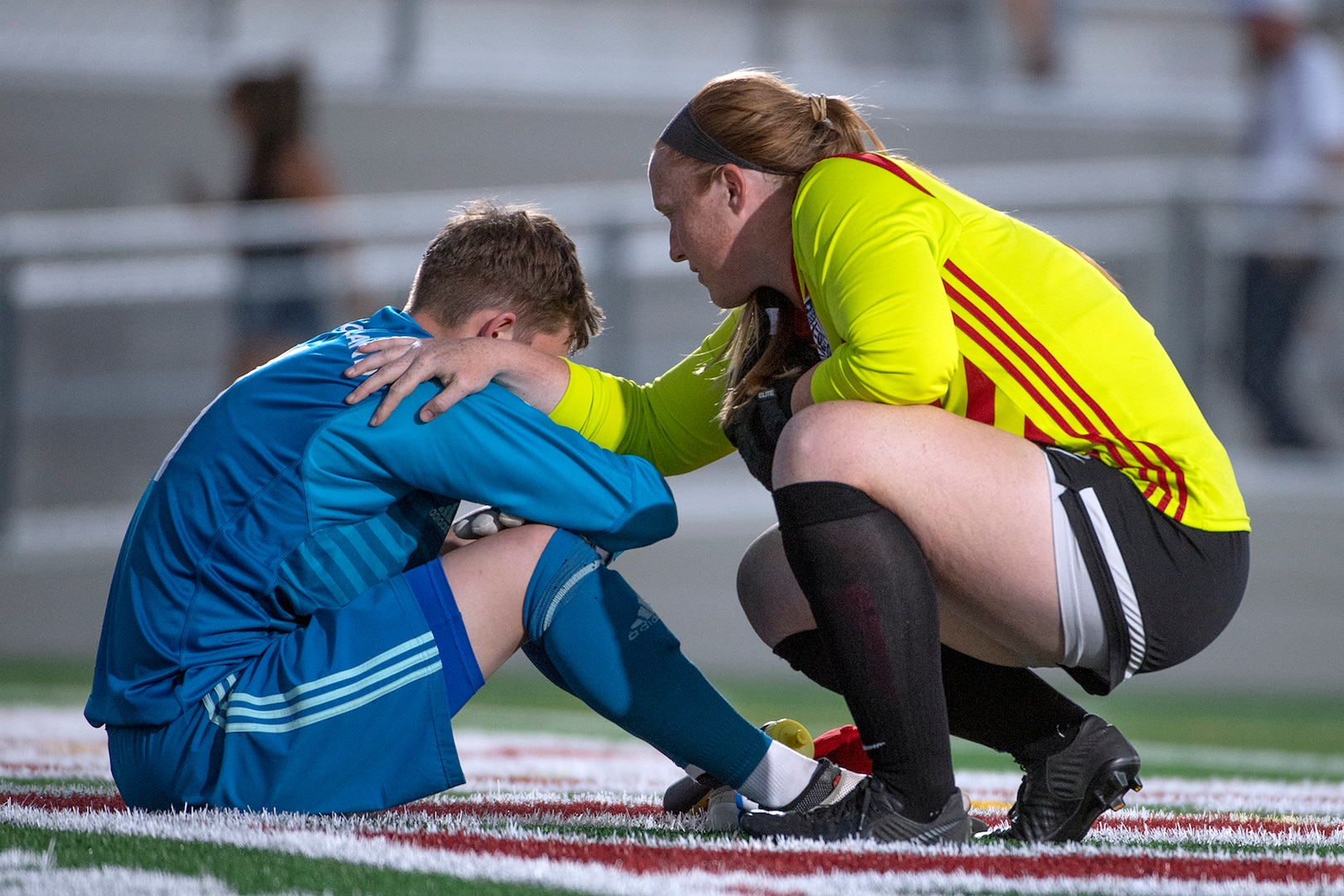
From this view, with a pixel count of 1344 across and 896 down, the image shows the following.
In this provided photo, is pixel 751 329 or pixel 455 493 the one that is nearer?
pixel 455 493

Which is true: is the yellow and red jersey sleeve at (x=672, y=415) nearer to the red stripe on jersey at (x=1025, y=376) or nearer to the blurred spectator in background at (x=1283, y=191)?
the red stripe on jersey at (x=1025, y=376)

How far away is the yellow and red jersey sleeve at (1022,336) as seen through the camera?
2.23 meters

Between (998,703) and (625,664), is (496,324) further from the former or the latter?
(998,703)

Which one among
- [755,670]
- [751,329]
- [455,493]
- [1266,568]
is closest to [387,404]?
[455,493]

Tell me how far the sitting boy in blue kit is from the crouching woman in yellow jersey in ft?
0.41

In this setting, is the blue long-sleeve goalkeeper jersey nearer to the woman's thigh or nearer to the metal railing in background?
the woman's thigh

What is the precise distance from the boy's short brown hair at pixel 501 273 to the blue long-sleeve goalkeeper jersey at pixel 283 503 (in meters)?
0.31

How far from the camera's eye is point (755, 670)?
8.17 meters

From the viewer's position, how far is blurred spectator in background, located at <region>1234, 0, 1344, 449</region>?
7.89 metres

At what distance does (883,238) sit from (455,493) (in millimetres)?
704

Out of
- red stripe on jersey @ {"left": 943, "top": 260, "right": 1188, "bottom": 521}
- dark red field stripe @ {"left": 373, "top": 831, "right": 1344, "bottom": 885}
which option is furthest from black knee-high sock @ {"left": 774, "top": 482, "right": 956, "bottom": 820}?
red stripe on jersey @ {"left": 943, "top": 260, "right": 1188, "bottom": 521}

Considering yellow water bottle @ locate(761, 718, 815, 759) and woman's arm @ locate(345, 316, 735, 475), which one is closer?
woman's arm @ locate(345, 316, 735, 475)

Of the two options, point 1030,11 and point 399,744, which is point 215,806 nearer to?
point 399,744

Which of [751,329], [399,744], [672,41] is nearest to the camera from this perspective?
[399,744]
